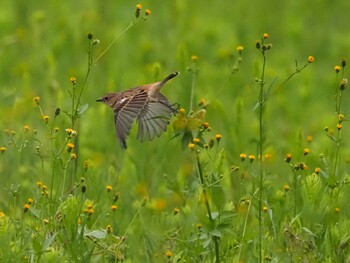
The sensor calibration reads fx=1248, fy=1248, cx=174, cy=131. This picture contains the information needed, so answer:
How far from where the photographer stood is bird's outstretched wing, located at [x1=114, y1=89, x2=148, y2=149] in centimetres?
498

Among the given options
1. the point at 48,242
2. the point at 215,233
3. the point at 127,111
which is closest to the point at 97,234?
the point at 48,242

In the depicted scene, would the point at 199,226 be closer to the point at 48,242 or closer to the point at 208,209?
the point at 208,209

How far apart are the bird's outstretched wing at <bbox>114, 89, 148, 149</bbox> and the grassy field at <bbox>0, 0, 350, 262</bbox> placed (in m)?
0.15

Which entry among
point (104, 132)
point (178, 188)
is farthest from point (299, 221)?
point (104, 132)

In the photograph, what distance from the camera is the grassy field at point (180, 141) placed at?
480 centimetres

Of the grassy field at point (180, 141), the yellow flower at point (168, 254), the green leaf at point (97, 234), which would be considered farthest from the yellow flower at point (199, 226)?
the green leaf at point (97, 234)

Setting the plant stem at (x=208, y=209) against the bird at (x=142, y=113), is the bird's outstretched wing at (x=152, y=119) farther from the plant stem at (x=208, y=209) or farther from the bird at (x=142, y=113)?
the plant stem at (x=208, y=209)

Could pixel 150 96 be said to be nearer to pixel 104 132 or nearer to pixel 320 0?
pixel 104 132

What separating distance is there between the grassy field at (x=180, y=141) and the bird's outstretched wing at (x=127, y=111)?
0.15 m

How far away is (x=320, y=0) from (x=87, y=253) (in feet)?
23.5

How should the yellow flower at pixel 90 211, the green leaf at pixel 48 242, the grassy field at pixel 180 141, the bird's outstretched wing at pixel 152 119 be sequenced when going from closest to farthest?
the green leaf at pixel 48 242, the grassy field at pixel 180 141, the yellow flower at pixel 90 211, the bird's outstretched wing at pixel 152 119

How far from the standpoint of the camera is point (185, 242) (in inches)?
190

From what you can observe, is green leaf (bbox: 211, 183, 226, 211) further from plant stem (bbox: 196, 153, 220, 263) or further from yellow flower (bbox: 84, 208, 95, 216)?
yellow flower (bbox: 84, 208, 95, 216)

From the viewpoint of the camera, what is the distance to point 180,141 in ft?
16.6
